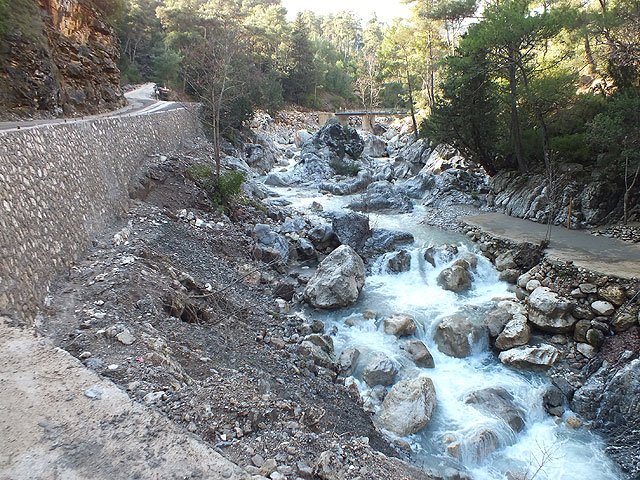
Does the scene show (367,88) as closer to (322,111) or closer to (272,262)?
(322,111)

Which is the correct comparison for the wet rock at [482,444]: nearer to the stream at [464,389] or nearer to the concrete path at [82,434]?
the stream at [464,389]

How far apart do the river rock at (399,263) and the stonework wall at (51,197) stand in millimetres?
7777

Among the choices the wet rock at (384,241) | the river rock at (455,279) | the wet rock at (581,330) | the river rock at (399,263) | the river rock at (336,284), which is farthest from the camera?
the wet rock at (384,241)

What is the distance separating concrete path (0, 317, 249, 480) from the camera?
3.34 meters

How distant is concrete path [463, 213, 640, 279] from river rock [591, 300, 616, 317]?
83 centimetres

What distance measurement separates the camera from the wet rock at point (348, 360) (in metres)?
8.14

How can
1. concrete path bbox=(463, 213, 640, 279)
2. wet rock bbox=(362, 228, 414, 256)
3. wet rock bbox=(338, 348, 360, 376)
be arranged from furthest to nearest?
wet rock bbox=(362, 228, 414, 256)
concrete path bbox=(463, 213, 640, 279)
wet rock bbox=(338, 348, 360, 376)

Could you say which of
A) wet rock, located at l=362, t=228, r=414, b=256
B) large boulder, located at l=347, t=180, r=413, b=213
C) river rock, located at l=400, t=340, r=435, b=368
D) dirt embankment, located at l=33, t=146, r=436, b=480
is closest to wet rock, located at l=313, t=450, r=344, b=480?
dirt embankment, located at l=33, t=146, r=436, b=480

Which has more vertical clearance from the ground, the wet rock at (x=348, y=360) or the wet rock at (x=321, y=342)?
the wet rock at (x=321, y=342)

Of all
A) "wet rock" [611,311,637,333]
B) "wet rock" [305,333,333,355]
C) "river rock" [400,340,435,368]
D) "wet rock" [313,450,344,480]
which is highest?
"wet rock" [313,450,344,480]

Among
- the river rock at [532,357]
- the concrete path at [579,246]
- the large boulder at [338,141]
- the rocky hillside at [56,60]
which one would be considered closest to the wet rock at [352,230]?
the concrete path at [579,246]

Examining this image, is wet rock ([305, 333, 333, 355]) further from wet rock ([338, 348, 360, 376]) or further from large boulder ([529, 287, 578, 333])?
large boulder ([529, 287, 578, 333])

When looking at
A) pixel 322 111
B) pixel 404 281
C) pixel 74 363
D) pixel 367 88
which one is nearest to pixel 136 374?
pixel 74 363

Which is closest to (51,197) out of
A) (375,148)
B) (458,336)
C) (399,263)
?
(458,336)
